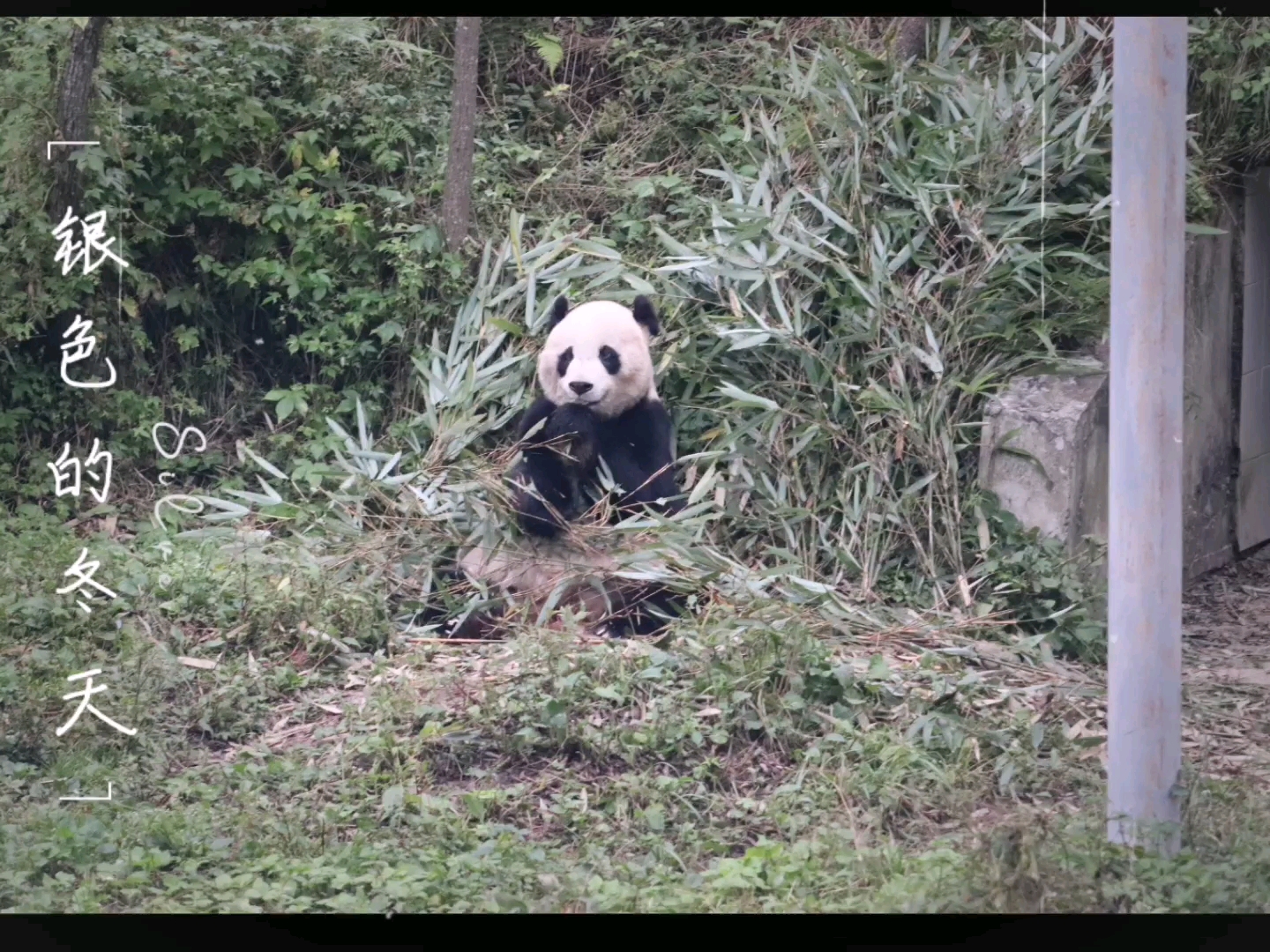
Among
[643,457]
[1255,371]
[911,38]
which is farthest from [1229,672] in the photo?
[911,38]

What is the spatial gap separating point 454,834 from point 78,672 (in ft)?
5.62

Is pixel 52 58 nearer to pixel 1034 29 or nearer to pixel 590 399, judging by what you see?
pixel 590 399

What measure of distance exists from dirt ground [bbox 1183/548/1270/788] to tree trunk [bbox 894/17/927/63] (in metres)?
2.95

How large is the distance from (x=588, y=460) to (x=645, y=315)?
733 mm

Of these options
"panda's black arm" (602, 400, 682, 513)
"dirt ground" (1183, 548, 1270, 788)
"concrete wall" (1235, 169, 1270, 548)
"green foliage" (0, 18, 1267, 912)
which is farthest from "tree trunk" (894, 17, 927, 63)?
"dirt ground" (1183, 548, 1270, 788)

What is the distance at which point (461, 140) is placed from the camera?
25.3ft

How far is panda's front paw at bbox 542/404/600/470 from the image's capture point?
607 cm

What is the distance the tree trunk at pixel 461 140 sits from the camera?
25.2 feet

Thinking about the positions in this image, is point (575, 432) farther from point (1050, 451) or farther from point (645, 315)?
point (1050, 451)

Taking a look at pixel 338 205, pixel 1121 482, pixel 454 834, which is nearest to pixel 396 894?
pixel 454 834

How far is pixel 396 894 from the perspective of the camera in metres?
3.82

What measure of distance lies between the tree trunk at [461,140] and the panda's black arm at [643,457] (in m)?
1.92

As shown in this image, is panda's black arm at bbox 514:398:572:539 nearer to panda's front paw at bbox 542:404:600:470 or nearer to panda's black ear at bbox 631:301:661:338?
panda's front paw at bbox 542:404:600:470

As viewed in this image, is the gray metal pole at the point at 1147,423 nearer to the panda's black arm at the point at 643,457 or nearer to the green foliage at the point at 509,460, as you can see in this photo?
the green foliage at the point at 509,460
